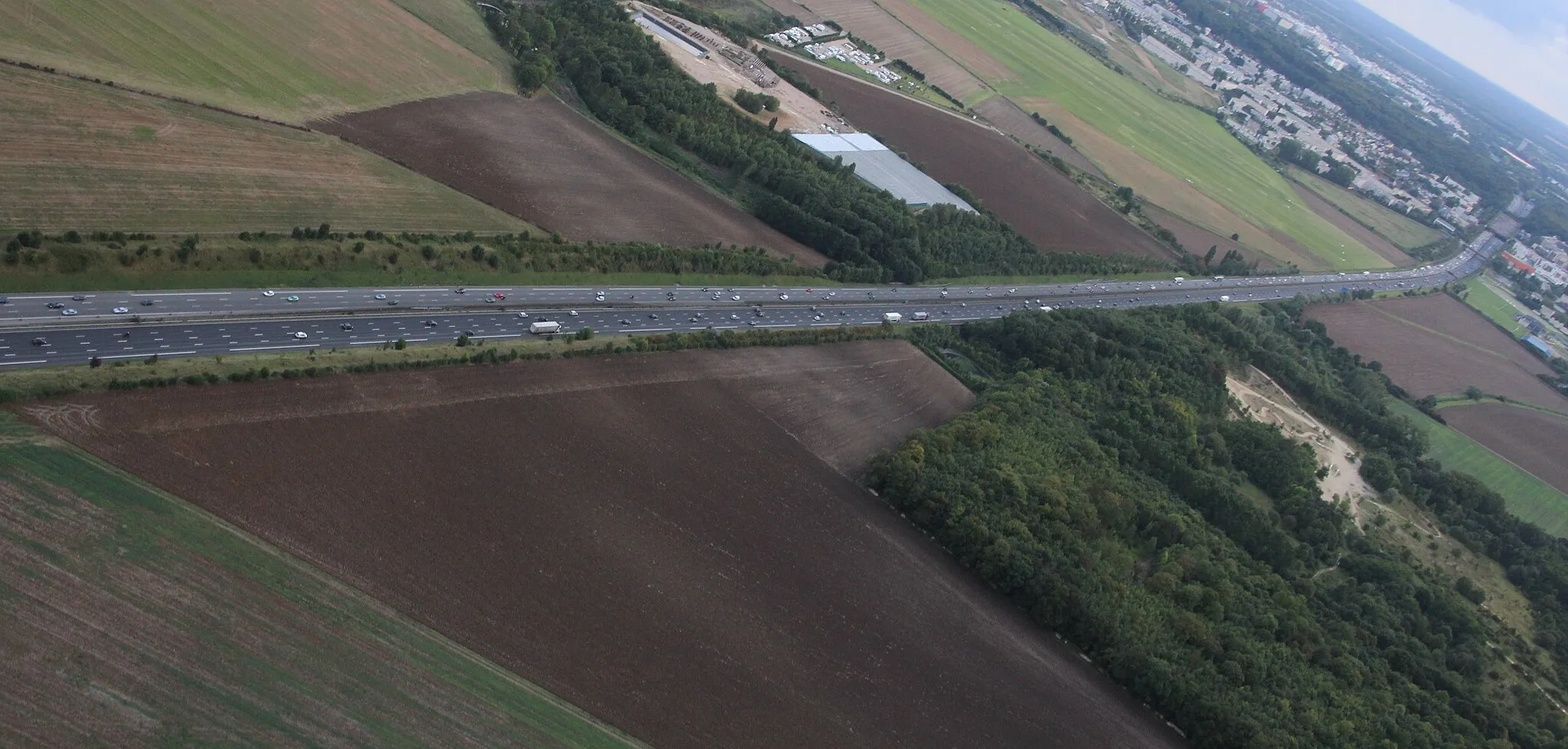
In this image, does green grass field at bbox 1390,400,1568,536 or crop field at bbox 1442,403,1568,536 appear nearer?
green grass field at bbox 1390,400,1568,536

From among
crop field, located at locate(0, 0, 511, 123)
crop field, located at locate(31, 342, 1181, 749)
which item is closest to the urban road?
crop field, located at locate(31, 342, 1181, 749)

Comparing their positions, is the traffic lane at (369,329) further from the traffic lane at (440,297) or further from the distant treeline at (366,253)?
the distant treeline at (366,253)

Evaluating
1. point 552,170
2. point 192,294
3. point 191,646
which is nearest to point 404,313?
point 192,294

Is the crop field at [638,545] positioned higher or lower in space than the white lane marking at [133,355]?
higher

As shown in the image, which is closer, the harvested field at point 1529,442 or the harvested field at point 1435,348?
the harvested field at point 1529,442

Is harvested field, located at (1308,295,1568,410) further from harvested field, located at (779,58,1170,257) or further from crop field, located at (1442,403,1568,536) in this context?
harvested field, located at (779,58,1170,257)

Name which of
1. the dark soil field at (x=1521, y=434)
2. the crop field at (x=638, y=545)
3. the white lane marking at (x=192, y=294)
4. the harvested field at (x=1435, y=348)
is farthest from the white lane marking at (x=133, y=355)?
the harvested field at (x=1435, y=348)

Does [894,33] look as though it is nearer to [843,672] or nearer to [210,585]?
[843,672]

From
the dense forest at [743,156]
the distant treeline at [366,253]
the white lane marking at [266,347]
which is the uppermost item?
the dense forest at [743,156]
